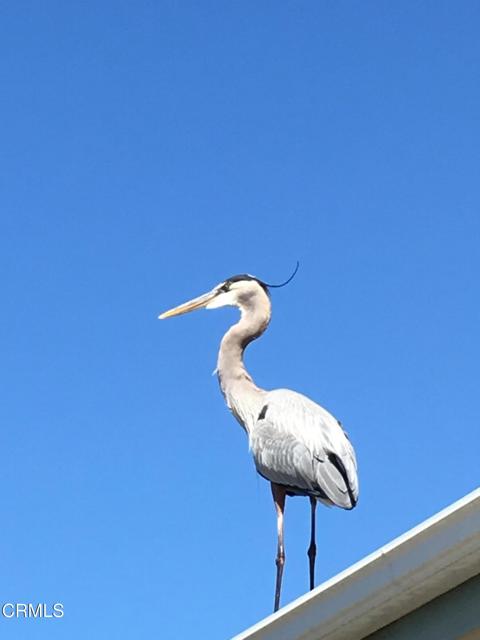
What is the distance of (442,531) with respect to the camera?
3.06 m

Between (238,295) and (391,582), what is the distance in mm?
6852

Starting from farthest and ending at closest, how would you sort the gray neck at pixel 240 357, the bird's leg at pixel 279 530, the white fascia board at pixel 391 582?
the gray neck at pixel 240 357 < the bird's leg at pixel 279 530 < the white fascia board at pixel 391 582

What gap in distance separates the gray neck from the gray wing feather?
0.49 metres

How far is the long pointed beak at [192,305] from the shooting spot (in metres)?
10.2

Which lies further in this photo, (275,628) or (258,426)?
(258,426)

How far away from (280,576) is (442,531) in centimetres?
508

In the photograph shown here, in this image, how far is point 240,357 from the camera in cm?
972

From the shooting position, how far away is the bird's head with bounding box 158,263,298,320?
9.84m

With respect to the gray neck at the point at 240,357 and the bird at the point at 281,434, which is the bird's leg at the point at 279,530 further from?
the gray neck at the point at 240,357

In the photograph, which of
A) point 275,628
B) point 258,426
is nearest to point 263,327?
point 258,426

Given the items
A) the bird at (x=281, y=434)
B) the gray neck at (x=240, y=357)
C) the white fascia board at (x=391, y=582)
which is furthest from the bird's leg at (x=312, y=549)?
the white fascia board at (x=391, y=582)

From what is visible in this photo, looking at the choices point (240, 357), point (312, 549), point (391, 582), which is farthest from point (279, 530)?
point (391, 582)

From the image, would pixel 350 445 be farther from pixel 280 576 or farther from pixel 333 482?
pixel 280 576

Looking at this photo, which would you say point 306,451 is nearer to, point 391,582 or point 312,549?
point 312,549
